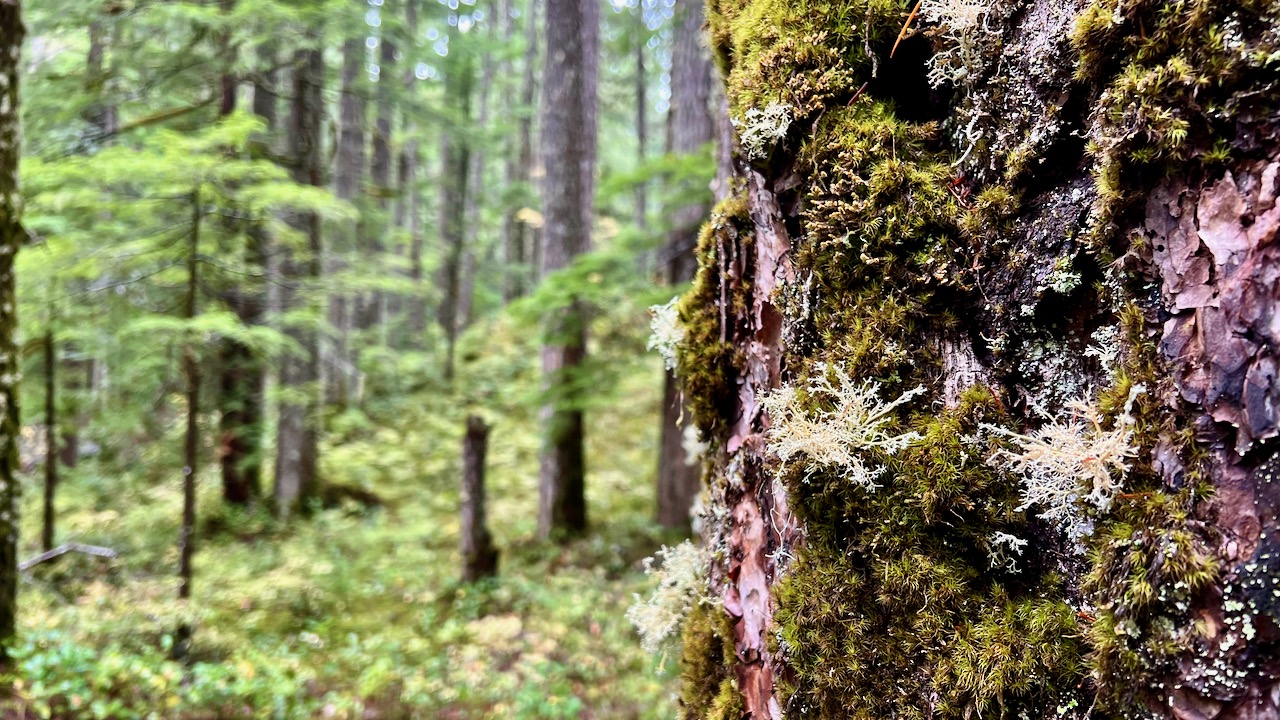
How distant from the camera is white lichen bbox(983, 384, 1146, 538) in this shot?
0.88m

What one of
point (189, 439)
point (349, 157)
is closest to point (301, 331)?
point (349, 157)

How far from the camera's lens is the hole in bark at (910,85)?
1195 millimetres

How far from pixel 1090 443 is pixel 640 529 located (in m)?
7.81

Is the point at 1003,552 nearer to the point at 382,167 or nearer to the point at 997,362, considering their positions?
the point at 997,362

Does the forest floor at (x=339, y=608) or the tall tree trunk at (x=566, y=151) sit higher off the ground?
the tall tree trunk at (x=566, y=151)

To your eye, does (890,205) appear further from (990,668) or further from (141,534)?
(141,534)

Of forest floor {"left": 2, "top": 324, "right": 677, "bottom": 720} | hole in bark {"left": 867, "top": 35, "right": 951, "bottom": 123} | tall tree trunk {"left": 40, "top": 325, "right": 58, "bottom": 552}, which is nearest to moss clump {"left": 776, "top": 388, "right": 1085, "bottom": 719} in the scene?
hole in bark {"left": 867, "top": 35, "right": 951, "bottom": 123}

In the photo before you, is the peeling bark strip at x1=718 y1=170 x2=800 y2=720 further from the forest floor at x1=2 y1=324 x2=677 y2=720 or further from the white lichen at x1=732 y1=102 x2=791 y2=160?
the forest floor at x1=2 y1=324 x2=677 y2=720

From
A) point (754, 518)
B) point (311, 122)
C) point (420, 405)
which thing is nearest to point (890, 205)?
point (754, 518)

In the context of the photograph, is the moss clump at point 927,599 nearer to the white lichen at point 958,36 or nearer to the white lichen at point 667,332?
the white lichen at point 667,332

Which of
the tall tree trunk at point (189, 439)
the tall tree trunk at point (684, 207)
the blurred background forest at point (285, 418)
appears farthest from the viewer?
the tall tree trunk at point (684, 207)

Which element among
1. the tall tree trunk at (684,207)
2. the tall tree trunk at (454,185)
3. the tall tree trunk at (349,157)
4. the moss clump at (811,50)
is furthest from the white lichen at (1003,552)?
the tall tree trunk at (454,185)

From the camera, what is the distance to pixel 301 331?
9891mm

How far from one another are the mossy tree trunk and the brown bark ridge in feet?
21.0
